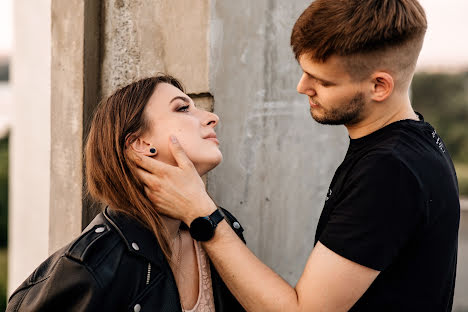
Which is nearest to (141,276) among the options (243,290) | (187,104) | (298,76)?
(243,290)

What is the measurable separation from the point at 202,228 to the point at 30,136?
118 inches

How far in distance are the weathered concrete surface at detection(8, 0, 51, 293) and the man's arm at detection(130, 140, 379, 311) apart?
2157mm

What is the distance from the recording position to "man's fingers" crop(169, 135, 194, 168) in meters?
2.09

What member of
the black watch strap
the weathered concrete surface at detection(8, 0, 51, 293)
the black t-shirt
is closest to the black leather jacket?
the black watch strap

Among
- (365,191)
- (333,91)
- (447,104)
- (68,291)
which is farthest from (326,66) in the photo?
(447,104)

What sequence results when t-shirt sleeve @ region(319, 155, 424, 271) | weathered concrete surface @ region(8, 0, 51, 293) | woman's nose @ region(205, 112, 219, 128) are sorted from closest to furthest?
t-shirt sleeve @ region(319, 155, 424, 271) → woman's nose @ region(205, 112, 219, 128) → weathered concrete surface @ region(8, 0, 51, 293)

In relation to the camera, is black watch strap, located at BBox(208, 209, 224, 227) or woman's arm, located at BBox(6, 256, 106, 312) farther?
black watch strap, located at BBox(208, 209, 224, 227)

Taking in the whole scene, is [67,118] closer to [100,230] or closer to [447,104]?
[100,230]

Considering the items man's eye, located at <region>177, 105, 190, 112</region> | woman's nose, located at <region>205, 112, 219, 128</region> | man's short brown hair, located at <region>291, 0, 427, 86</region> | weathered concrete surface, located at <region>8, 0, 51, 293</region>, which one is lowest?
weathered concrete surface, located at <region>8, 0, 51, 293</region>

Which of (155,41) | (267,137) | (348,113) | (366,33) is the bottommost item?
(267,137)

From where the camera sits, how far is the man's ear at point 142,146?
217 centimetres

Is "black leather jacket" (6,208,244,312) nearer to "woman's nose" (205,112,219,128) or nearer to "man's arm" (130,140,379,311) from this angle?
"man's arm" (130,140,379,311)

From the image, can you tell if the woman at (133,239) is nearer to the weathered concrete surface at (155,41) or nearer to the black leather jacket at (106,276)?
the black leather jacket at (106,276)

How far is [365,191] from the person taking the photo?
182 centimetres
